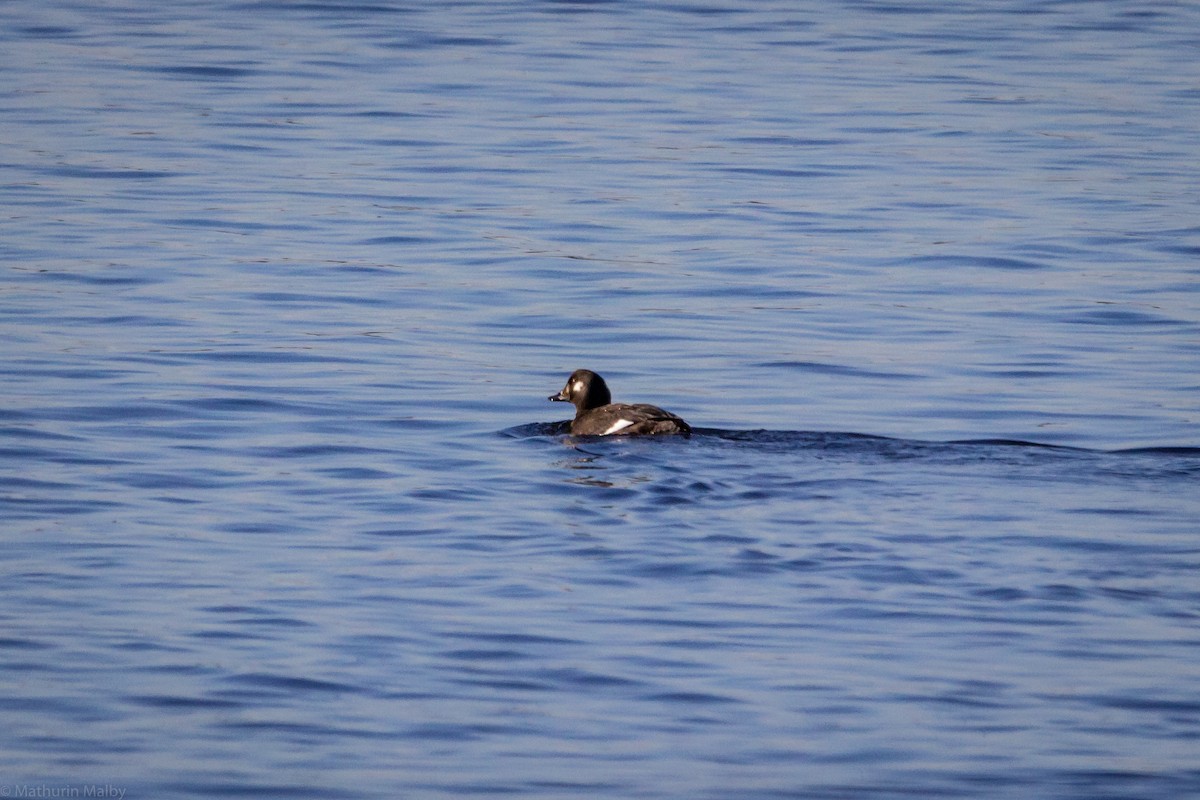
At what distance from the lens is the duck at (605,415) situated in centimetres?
1170

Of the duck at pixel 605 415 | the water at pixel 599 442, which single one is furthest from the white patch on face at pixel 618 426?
the water at pixel 599 442

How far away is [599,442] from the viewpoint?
11875 mm

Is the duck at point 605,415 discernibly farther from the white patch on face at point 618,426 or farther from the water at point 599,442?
the water at point 599,442

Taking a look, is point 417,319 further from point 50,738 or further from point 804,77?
point 804,77

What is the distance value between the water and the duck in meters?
0.19

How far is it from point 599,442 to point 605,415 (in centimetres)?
21

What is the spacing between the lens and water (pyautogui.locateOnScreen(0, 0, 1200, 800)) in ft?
23.6

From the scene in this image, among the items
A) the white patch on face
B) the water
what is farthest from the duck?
the water

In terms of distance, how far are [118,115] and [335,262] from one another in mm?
8905

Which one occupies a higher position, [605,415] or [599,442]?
[605,415]

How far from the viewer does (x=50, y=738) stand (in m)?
7.07

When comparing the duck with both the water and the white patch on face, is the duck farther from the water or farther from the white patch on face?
the water

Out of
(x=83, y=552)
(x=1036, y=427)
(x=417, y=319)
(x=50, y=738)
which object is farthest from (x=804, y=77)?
(x=50, y=738)

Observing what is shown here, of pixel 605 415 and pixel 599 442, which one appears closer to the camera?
pixel 599 442
